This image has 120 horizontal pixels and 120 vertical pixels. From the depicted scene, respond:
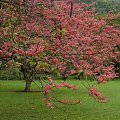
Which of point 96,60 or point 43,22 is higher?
point 43,22

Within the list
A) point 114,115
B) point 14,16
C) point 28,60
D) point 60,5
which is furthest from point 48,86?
point 114,115

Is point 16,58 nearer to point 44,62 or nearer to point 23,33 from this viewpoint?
point 44,62

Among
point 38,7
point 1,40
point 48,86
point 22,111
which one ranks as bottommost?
point 22,111

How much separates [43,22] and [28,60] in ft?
5.59

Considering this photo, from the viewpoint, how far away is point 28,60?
6.64 metres

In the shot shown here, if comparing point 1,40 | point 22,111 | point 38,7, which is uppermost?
point 38,7

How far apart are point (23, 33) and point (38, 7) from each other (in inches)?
24.9

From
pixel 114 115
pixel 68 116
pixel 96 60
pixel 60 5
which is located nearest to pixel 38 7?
pixel 60 5

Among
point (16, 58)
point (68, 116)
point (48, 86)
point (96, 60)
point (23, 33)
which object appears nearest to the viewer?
point (48, 86)

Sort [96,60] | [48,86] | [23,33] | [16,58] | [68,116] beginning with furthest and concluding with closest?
[68,116], [96,60], [23,33], [16,58], [48,86]

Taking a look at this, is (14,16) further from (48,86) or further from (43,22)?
(48,86)

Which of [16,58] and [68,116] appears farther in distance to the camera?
[68,116]

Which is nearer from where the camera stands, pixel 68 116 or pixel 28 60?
pixel 28 60

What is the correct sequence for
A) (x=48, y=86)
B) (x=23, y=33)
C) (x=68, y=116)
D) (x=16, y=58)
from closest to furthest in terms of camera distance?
(x=48, y=86) → (x=16, y=58) → (x=23, y=33) → (x=68, y=116)
